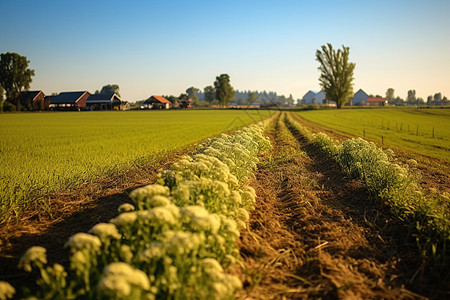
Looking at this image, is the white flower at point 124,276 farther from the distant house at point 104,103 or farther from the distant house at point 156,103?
the distant house at point 156,103

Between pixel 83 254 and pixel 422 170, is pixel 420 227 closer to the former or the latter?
pixel 83 254

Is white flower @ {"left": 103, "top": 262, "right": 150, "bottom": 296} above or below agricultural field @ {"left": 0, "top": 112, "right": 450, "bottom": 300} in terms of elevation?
above

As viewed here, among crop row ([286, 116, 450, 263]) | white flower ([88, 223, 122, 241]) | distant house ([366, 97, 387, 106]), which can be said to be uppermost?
distant house ([366, 97, 387, 106])

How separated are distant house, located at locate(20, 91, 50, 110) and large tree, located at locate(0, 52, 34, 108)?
151cm

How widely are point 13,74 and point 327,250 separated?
10144 cm

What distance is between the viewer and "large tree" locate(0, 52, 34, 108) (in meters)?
81.6

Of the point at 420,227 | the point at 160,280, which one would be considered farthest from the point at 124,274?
the point at 420,227

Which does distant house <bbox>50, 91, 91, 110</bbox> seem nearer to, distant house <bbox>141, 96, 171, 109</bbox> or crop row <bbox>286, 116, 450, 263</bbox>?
distant house <bbox>141, 96, 171, 109</bbox>

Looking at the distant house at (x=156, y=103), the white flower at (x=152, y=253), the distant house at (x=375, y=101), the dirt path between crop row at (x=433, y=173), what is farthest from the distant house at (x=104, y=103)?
the distant house at (x=375, y=101)

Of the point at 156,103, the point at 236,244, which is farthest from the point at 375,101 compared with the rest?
the point at 236,244

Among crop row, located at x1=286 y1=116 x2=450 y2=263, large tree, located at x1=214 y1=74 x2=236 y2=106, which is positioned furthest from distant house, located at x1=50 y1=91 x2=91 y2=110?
crop row, located at x1=286 y1=116 x2=450 y2=263

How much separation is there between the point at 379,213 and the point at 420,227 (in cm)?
131

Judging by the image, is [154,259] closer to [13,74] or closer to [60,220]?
[60,220]

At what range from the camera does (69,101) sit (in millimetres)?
90562
